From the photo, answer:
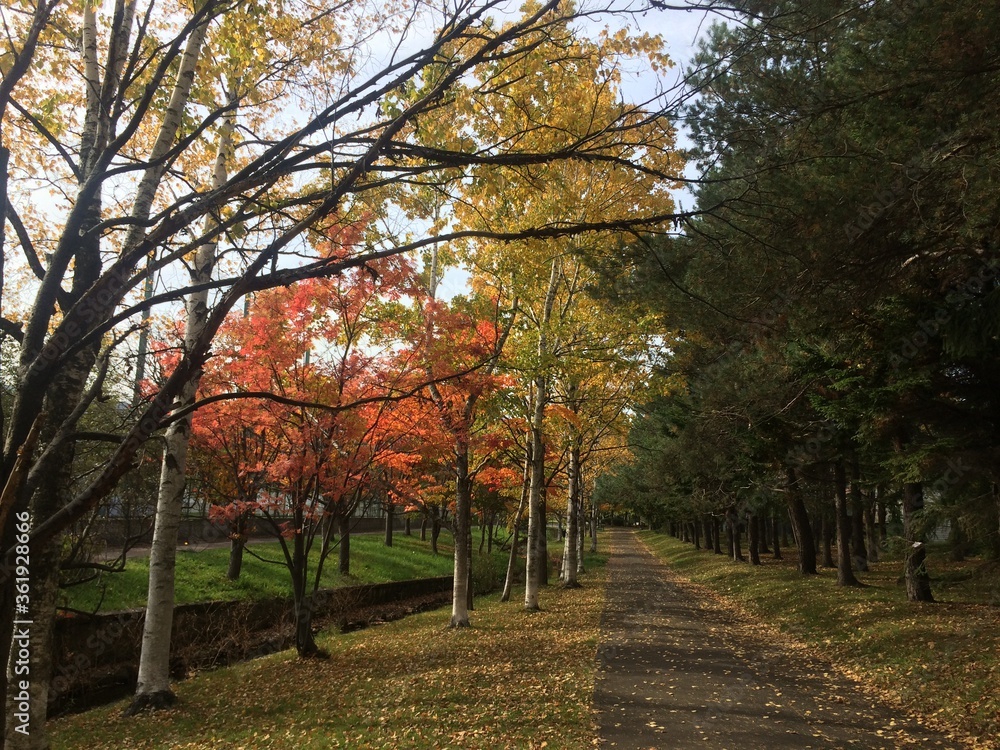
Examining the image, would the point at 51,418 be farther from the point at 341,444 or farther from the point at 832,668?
the point at 832,668

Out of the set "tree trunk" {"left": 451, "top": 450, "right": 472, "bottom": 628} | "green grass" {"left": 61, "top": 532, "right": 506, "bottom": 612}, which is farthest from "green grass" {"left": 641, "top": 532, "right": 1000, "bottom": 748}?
"green grass" {"left": 61, "top": 532, "right": 506, "bottom": 612}

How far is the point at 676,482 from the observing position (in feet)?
94.5

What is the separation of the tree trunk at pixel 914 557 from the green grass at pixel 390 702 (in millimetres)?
6191

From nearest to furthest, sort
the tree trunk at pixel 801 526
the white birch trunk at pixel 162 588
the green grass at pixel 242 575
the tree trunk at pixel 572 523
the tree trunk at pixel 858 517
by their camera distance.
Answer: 1. the white birch trunk at pixel 162 588
2. the green grass at pixel 242 575
3. the tree trunk at pixel 858 517
4. the tree trunk at pixel 801 526
5. the tree trunk at pixel 572 523

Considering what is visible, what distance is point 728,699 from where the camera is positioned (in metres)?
7.18

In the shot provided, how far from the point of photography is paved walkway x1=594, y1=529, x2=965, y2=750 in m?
5.87

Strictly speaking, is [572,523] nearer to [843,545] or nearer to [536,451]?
[536,451]

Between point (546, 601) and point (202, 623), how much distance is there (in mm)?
8812

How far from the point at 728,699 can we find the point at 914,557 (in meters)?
7.72

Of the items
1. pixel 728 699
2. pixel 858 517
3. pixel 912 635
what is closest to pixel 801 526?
pixel 858 517

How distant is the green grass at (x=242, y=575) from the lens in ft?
48.7

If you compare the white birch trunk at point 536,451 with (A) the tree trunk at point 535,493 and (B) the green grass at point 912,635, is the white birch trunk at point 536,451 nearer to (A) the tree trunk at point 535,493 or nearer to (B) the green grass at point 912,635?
(A) the tree trunk at point 535,493

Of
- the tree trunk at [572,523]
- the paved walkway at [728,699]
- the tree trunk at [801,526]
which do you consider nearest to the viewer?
the paved walkway at [728,699]

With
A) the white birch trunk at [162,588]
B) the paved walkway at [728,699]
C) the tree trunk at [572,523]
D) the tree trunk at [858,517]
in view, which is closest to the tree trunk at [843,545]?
the tree trunk at [858,517]
